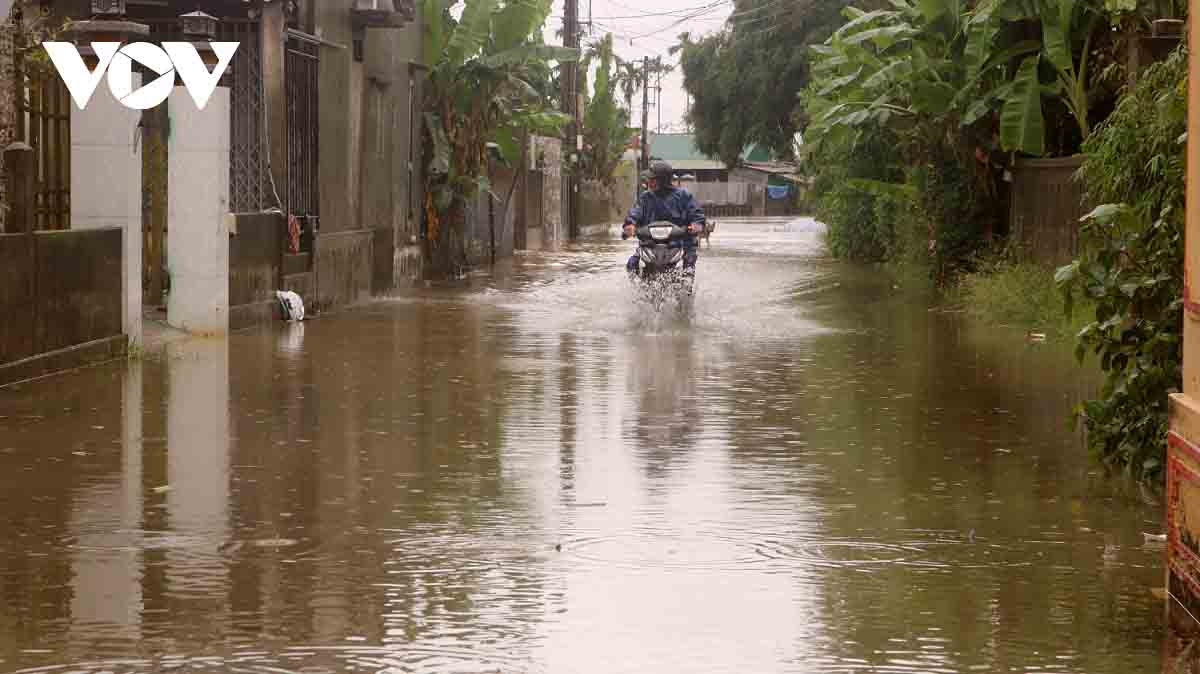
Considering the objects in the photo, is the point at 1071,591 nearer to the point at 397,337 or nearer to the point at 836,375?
the point at 836,375

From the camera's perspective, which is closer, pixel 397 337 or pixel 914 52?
pixel 397 337

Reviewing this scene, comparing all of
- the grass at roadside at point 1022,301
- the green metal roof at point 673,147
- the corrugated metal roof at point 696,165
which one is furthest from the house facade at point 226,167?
the green metal roof at point 673,147

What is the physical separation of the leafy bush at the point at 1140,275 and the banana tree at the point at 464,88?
23.0 m

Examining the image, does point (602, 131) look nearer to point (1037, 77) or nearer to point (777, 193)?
point (777, 193)

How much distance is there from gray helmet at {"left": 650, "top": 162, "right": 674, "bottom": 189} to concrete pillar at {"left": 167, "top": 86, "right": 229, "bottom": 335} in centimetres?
532

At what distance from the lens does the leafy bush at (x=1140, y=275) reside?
9.84 m

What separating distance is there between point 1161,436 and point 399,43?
22047 mm

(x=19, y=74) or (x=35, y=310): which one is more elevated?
(x=19, y=74)

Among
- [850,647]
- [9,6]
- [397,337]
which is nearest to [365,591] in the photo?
[850,647]

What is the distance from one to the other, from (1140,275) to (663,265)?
13149mm

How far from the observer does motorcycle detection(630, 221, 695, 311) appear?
23.1 m

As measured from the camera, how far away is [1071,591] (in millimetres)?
7824

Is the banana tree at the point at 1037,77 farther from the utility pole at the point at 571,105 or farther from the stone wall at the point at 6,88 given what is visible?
the utility pole at the point at 571,105

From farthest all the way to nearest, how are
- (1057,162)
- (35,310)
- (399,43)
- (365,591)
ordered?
(399,43) < (1057,162) < (35,310) < (365,591)
